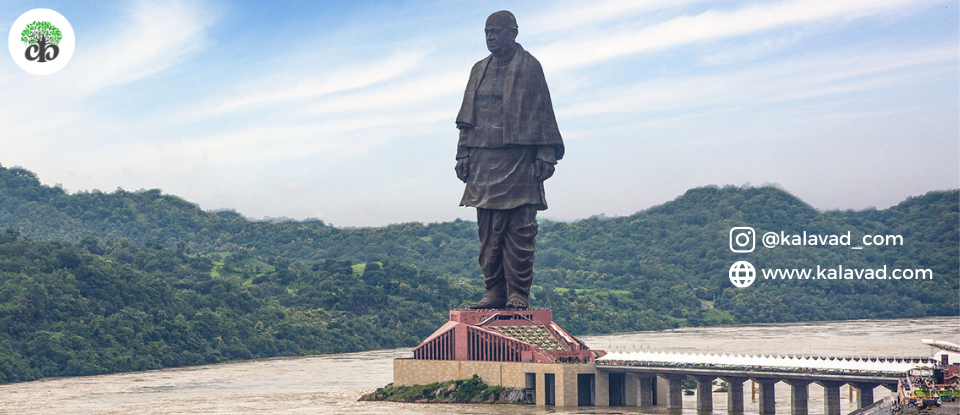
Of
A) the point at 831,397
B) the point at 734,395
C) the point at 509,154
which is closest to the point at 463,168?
the point at 509,154

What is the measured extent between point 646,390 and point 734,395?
6.06 meters

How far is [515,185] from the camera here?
287 feet

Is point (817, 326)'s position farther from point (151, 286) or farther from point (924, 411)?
point (924, 411)

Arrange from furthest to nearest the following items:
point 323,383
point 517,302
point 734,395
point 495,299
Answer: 1. point 323,383
2. point 495,299
3. point 517,302
4. point 734,395

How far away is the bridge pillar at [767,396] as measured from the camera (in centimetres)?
7475

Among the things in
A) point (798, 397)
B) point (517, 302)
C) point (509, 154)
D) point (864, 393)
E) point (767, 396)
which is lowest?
point (767, 396)

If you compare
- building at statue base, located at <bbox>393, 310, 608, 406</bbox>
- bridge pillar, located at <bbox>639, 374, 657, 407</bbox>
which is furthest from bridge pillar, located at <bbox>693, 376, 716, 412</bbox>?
building at statue base, located at <bbox>393, 310, 608, 406</bbox>

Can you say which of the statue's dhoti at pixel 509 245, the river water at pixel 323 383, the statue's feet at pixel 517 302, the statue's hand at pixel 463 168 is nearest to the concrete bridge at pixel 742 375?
the river water at pixel 323 383

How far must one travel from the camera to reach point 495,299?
8881 cm

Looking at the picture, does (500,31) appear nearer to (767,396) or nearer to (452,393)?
(452,393)

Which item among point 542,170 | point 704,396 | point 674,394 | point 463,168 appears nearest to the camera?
point 704,396

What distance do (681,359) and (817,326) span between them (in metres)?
101

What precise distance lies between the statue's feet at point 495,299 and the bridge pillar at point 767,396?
19985 mm

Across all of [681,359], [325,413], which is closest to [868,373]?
[681,359]
